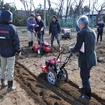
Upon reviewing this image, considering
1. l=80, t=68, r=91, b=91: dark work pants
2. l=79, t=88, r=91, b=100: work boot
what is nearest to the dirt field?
l=79, t=88, r=91, b=100: work boot

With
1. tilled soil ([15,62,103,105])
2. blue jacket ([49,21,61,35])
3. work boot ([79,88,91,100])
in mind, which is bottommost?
tilled soil ([15,62,103,105])

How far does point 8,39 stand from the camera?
20.7ft

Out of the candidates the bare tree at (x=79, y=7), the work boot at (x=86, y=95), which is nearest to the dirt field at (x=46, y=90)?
the work boot at (x=86, y=95)

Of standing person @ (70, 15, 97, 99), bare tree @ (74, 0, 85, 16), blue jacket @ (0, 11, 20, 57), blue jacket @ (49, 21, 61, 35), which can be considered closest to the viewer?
standing person @ (70, 15, 97, 99)

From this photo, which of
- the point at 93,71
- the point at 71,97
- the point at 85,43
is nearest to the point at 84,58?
the point at 85,43

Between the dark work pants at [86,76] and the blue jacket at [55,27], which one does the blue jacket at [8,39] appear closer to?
the dark work pants at [86,76]

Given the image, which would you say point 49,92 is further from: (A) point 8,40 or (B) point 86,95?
(A) point 8,40

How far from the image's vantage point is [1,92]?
21.2 ft

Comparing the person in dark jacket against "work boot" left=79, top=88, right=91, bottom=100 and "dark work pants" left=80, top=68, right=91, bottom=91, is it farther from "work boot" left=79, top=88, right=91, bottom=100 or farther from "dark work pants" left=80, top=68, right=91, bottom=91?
"work boot" left=79, top=88, right=91, bottom=100

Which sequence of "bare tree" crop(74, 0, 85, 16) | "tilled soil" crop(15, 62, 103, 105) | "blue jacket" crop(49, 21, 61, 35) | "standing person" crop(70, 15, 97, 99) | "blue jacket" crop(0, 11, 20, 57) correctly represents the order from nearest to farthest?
"standing person" crop(70, 15, 97, 99) → "tilled soil" crop(15, 62, 103, 105) → "blue jacket" crop(0, 11, 20, 57) → "blue jacket" crop(49, 21, 61, 35) → "bare tree" crop(74, 0, 85, 16)

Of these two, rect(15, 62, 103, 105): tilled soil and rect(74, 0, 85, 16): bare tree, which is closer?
rect(15, 62, 103, 105): tilled soil

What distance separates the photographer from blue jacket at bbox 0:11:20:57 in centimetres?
627

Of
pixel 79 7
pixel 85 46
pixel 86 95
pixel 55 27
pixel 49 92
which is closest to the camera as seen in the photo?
pixel 85 46

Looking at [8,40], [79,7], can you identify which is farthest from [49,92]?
[79,7]
